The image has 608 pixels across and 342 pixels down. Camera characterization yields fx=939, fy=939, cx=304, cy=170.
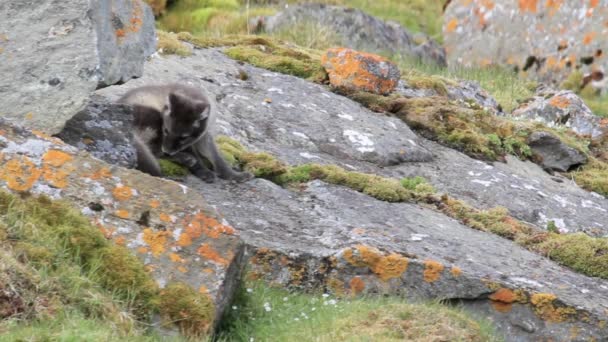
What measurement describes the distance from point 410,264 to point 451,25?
15.8m

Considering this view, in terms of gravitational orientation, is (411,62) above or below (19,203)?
below

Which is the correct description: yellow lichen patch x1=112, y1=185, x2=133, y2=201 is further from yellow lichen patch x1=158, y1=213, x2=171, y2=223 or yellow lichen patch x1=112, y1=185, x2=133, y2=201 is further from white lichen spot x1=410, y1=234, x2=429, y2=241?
white lichen spot x1=410, y1=234, x2=429, y2=241

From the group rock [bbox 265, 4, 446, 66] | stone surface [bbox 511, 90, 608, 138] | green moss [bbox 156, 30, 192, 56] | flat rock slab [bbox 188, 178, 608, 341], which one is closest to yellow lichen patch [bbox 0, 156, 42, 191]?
flat rock slab [bbox 188, 178, 608, 341]

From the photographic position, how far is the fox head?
376 inches

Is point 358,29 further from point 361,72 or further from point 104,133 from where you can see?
point 104,133

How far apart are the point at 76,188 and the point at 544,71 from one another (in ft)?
52.0

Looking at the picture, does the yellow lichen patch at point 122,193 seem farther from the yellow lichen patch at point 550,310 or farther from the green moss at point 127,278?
the yellow lichen patch at point 550,310

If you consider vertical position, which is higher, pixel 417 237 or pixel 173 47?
pixel 417 237

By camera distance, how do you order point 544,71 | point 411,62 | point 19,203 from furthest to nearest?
point 544,71 < point 411,62 < point 19,203

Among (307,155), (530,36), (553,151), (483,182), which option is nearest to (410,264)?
(307,155)

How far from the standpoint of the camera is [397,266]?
746 centimetres

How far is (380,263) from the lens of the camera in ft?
24.5

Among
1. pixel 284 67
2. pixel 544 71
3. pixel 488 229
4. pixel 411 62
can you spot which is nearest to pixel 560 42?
pixel 544 71

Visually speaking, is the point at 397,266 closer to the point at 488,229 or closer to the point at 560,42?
the point at 488,229
